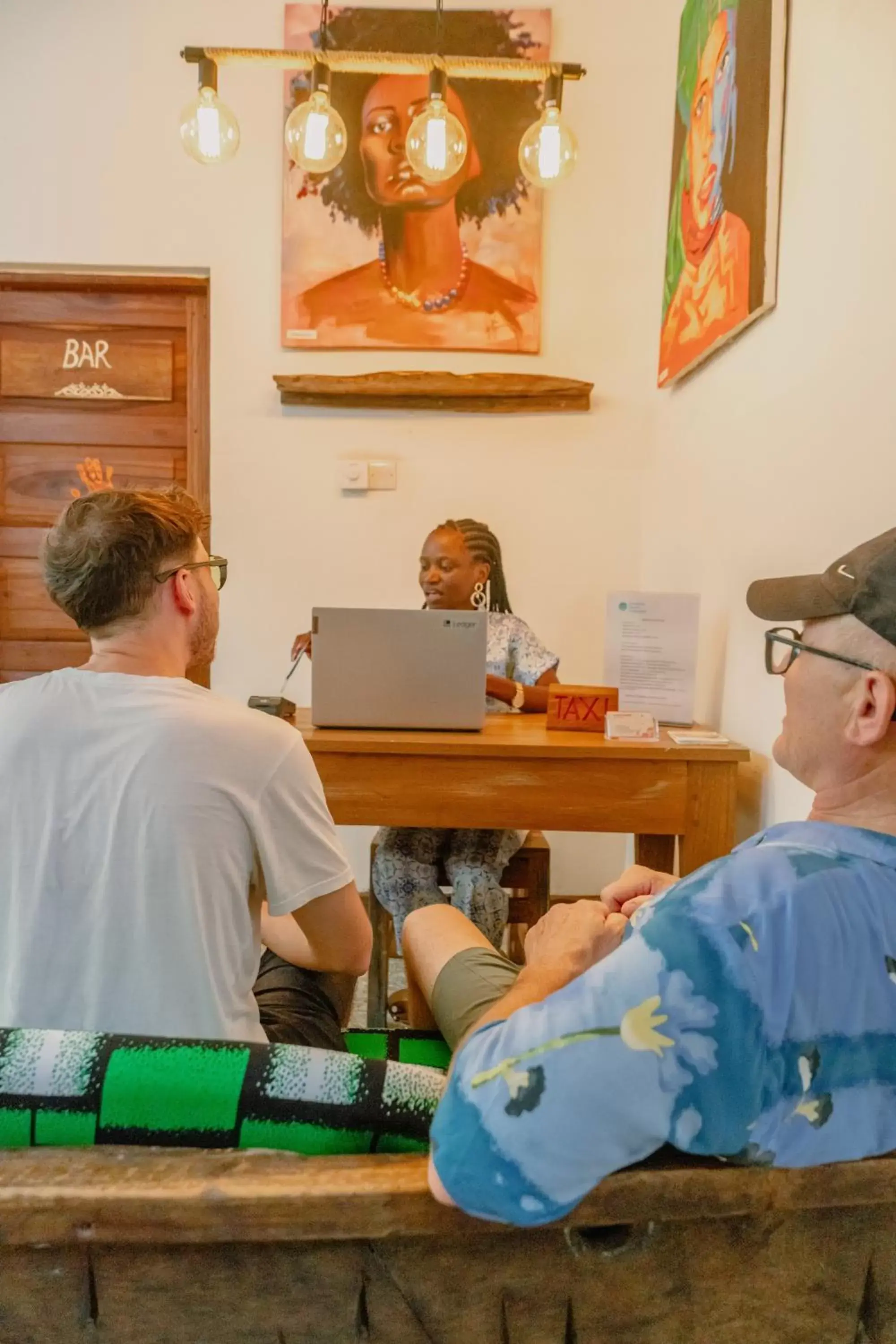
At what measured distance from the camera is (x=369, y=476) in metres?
3.30

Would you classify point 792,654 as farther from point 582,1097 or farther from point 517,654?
point 517,654

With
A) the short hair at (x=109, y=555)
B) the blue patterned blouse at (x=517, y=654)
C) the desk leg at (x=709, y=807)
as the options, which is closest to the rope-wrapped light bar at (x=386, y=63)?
the blue patterned blouse at (x=517, y=654)

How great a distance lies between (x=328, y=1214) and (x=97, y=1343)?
188 millimetres

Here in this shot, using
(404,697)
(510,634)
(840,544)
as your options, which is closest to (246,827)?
(404,697)

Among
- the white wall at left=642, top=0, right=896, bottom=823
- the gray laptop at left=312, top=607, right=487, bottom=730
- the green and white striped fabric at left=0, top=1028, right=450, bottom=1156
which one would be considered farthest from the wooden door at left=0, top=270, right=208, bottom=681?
the green and white striped fabric at left=0, top=1028, right=450, bottom=1156

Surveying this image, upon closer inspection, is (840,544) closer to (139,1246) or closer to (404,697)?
(404,697)

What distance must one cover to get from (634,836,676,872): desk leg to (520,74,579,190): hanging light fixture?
1.75 meters

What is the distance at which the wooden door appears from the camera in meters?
3.34

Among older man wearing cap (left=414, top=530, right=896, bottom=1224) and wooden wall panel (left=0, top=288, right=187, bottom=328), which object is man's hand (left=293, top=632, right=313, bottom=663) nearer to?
wooden wall panel (left=0, top=288, right=187, bottom=328)

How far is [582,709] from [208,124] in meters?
1.76

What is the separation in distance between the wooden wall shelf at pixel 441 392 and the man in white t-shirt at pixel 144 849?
92.0 inches

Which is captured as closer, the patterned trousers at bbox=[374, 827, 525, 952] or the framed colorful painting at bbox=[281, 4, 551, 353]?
the patterned trousers at bbox=[374, 827, 525, 952]

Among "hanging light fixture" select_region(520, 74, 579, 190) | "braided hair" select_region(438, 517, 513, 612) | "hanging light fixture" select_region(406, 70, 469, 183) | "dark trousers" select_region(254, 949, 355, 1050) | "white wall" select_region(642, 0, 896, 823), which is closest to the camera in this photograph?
"dark trousers" select_region(254, 949, 355, 1050)

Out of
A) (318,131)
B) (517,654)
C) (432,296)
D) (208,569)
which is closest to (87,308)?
(432,296)
